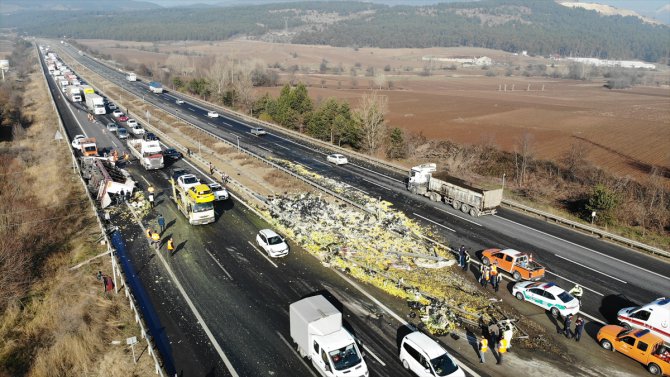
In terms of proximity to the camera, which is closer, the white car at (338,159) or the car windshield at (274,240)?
the car windshield at (274,240)

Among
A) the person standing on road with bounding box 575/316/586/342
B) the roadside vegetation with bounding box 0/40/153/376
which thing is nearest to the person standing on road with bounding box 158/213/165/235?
the roadside vegetation with bounding box 0/40/153/376

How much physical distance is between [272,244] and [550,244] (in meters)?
21.4

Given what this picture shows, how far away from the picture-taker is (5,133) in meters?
72.6

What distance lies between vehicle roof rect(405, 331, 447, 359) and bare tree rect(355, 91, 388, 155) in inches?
1755

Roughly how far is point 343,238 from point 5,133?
226 feet

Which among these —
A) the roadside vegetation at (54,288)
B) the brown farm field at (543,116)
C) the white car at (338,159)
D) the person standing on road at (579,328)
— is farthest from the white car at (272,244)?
the brown farm field at (543,116)

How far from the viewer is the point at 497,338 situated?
22281 mm

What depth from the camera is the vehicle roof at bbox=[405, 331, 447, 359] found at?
62.8 feet

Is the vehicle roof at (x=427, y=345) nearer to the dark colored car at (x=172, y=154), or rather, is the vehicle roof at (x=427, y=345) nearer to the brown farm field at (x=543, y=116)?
the dark colored car at (x=172, y=154)

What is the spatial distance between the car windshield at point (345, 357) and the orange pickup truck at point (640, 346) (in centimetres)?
1304

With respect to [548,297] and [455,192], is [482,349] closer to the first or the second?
[548,297]

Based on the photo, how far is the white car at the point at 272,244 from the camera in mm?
30578

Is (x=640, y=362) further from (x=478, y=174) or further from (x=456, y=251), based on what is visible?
(x=478, y=174)

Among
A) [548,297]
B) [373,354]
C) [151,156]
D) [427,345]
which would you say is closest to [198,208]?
[151,156]
